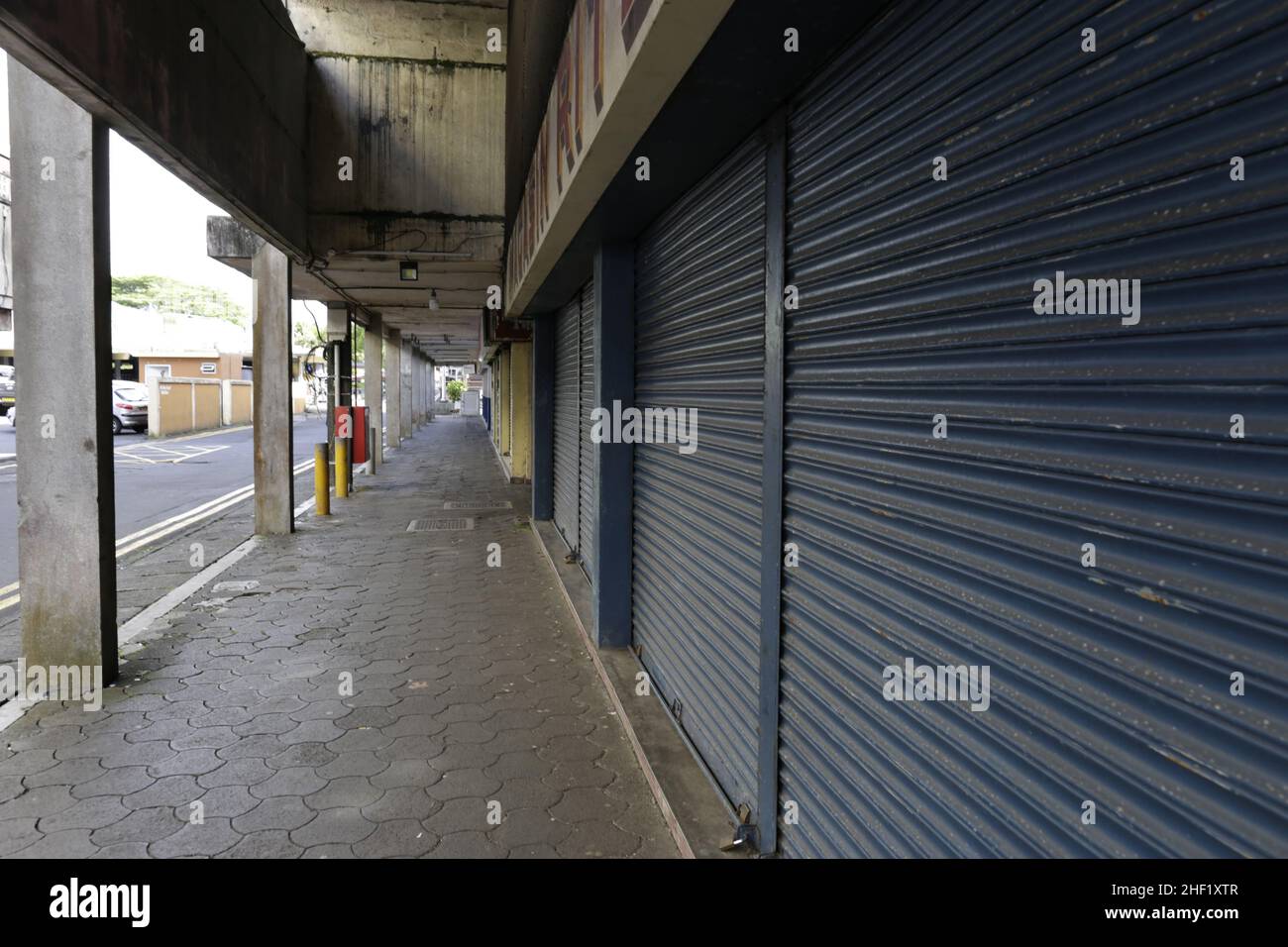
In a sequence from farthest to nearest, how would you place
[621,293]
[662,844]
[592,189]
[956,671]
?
1. [621,293]
2. [592,189]
3. [662,844]
4. [956,671]

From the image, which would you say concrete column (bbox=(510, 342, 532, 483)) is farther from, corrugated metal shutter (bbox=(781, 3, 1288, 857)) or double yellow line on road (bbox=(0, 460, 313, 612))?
corrugated metal shutter (bbox=(781, 3, 1288, 857))

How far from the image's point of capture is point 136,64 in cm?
428

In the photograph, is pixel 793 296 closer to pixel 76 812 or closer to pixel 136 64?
pixel 76 812

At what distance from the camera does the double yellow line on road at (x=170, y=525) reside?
23.5 feet

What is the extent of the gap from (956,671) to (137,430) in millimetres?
32137

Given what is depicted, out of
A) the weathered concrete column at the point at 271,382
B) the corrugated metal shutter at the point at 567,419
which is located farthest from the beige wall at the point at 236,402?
the corrugated metal shutter at the point at 567,419

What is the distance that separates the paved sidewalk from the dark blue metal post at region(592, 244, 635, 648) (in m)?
0.66

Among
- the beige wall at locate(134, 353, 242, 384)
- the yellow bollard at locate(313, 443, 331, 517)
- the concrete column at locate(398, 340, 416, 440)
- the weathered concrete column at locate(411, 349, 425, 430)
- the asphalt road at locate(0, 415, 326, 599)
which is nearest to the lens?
the asphalt road at locate(0, 415, 326, 599)

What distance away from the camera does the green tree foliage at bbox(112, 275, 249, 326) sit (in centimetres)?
8344

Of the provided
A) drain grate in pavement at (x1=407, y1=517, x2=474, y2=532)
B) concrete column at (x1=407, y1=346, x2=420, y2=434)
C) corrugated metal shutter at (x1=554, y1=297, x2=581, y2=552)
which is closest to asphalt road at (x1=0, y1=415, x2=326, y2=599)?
drain grate in pavement at (x1=407, y1=517, x2=474, y2=532)

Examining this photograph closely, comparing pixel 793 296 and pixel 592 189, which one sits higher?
pixel 592 189

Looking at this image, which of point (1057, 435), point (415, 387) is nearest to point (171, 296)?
point (415, 387)

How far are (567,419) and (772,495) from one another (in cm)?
617

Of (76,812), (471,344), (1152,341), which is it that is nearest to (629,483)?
(76,812)
